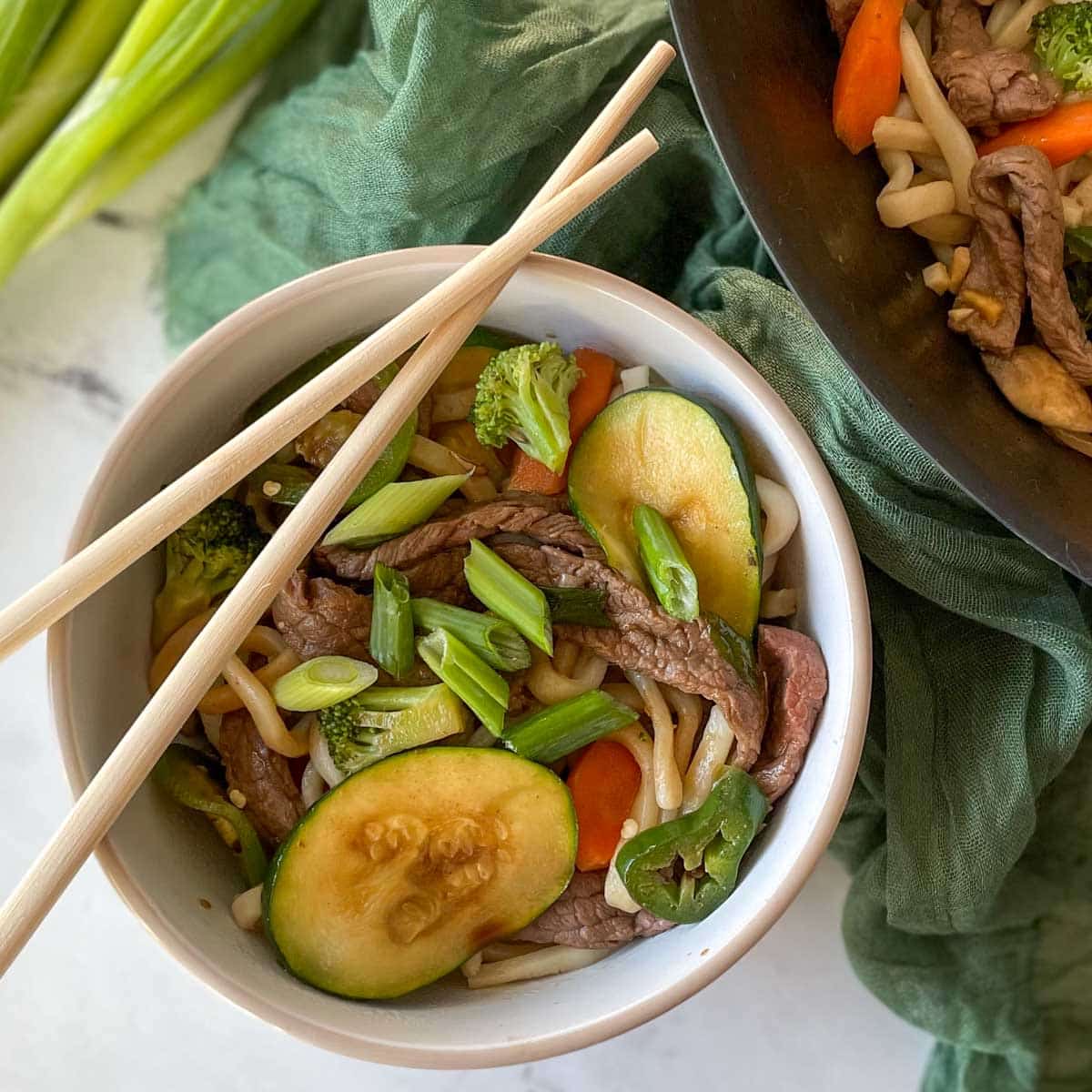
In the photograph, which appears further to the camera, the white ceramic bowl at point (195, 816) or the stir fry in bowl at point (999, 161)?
the stir fry in bowl at point (999, 161)

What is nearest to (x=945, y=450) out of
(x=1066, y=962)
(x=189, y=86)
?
Result: (x=1066, y=962)

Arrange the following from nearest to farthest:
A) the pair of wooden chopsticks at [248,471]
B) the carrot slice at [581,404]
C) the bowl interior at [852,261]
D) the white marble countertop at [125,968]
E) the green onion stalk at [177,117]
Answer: the pair of wooden chopsticks at [248,471] → the bowl interior at [852,261] → the carrot slice at [581,404] → the white marble countertop at [125,968] → the green onion stalk at [177,117]

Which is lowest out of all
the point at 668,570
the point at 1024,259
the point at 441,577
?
the point at 441,577

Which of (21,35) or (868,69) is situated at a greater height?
(868,69)

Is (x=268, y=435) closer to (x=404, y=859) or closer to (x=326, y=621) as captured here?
(x=326, y=621)

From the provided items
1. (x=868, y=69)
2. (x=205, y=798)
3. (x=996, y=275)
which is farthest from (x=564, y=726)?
(x=868, y=69)

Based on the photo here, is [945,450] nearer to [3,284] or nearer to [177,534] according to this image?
[177,534]

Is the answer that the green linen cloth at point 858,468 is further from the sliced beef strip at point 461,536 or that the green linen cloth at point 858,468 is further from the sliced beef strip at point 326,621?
the sliced beef strip at point 326,621

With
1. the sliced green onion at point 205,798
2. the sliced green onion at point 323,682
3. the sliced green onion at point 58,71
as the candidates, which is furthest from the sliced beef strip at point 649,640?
the sliced green onion at point 58,71
